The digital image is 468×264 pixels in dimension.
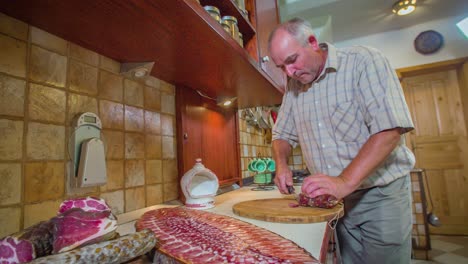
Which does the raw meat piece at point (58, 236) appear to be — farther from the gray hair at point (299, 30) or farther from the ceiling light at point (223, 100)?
the ceiling light at point (223, 100)

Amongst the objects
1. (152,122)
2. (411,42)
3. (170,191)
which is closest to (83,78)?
(152,122)

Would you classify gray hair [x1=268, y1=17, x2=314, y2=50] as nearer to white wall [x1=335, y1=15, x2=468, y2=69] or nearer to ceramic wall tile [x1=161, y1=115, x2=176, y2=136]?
ceramic wall tile [x1=161, y1=115, x2=176, y2=136]

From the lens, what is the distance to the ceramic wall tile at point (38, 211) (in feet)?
1.86

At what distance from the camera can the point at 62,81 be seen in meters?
0.66

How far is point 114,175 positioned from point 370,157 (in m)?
0.78

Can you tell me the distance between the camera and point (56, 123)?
640 mm

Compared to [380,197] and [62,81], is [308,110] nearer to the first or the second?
[380,197]

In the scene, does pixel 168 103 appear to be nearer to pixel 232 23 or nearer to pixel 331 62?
pixel 232 23

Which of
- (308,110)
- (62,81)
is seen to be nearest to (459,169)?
(308,110)

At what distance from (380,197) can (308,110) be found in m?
0.40

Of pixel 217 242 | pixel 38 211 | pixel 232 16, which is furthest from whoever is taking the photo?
pixel 232 16

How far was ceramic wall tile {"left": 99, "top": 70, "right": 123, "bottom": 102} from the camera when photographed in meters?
0.77

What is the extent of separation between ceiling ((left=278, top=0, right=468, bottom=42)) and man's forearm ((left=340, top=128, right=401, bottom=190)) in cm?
182

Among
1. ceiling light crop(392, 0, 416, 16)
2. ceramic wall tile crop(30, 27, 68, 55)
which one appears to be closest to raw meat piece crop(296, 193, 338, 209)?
ceramic wall tile crop(30, 27, 68, 55)
